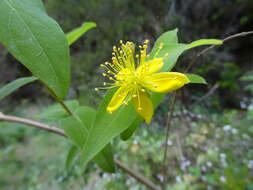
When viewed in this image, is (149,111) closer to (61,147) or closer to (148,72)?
→ (148,72)

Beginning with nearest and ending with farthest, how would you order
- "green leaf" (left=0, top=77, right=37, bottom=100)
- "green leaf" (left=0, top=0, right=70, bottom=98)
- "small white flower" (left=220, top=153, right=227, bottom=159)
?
1. "green leaf" (left=0, top=0, right=70, bottom=98)
2. "green leaf" (left=0, top=77, right=37, bottom=100)
3. "small white flower" (left=220, top=153, right=227, bottom=159)

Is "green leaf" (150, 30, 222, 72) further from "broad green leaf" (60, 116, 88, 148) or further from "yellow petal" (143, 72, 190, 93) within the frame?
"broad green leaf" (60, 116, 88, 148)

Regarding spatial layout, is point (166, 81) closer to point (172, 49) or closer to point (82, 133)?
point (172, 49)

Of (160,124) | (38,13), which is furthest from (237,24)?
(38,13)

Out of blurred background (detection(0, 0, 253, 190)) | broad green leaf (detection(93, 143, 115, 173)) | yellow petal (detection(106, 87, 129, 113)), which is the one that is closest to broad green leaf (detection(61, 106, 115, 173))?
broad green leaf (detection(93, 143, 115, 173))

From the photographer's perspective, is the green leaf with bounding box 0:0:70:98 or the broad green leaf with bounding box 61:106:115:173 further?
the broad green leaf with bounding box 61:106:115:173

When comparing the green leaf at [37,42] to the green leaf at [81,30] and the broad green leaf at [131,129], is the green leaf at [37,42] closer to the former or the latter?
the broad green leaf at [131,129]
